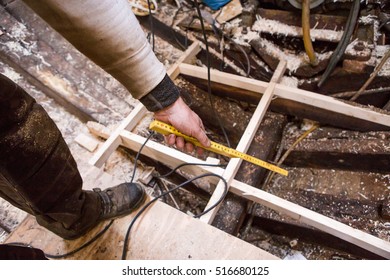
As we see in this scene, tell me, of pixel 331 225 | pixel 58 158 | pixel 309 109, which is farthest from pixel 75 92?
pixel 331 225

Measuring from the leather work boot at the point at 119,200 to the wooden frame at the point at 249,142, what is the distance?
291 millimetres

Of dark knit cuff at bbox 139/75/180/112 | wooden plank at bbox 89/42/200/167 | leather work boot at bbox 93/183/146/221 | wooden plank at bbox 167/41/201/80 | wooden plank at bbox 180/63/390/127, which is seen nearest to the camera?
dark knit cuff at bbox 139/75/180/112

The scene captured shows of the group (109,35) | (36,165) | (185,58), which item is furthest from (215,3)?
(36,165)

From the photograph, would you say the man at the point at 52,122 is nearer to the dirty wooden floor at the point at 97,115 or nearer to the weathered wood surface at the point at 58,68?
the dirty wooden floor at the point at 97,115

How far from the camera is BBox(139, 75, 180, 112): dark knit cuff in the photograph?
1.16 m

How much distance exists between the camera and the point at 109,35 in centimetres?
93

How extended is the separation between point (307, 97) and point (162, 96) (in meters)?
0.96

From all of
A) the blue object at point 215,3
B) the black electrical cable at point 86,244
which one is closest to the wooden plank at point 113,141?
the black electrical cable at point 86,244

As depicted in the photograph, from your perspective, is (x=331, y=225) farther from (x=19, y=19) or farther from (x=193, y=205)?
(x=19, y=19)

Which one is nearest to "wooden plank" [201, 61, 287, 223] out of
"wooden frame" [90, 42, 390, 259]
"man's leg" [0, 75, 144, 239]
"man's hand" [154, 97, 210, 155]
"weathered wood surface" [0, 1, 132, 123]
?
"wooden frame" [90, 42, 390, 259]

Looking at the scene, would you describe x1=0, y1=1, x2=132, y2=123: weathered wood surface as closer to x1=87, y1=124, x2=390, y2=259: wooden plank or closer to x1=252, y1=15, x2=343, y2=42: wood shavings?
x1=87, y1=124, x2=390, y2=259: wooden plank

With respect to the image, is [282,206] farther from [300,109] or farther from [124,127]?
[124,127]

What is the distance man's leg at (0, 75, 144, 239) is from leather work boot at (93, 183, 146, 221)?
0.46 ft
